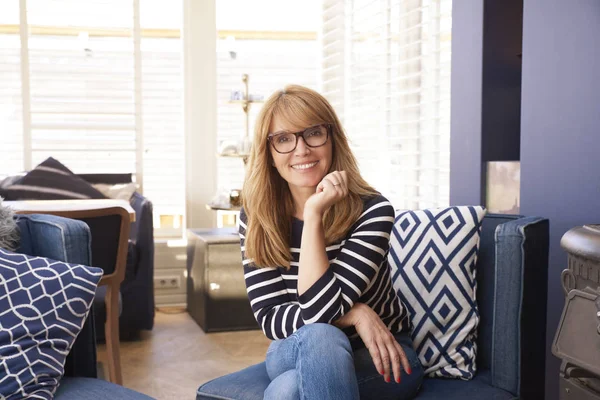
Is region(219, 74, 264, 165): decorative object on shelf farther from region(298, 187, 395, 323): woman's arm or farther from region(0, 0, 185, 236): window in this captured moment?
region(298, 187, 395, 323): woman's arm

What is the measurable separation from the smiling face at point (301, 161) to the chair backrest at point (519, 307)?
515 millimetres

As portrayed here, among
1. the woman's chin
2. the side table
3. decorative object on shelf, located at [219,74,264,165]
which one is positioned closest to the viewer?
the woman's chin

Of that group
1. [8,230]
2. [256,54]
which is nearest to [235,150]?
[256,54]

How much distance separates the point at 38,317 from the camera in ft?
5.74

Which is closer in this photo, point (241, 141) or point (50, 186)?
point (50, 186)

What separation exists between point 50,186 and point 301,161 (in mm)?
2902

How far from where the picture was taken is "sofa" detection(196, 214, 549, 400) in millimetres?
1859

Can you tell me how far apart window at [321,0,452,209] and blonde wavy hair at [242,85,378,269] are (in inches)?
56.0

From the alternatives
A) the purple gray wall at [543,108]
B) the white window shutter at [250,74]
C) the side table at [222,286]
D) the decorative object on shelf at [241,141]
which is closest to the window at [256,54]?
the white window shutter at [250,74]

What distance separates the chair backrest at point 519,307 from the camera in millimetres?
1890

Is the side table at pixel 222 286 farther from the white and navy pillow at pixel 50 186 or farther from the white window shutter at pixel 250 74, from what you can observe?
the white window shutter at pixel 250 74

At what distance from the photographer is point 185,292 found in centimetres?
502

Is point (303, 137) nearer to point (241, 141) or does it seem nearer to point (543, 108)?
point (543, 108)

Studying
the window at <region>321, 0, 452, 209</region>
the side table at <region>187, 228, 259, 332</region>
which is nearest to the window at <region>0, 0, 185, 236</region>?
the side table at <region>187, 228, 259, 332</region>
